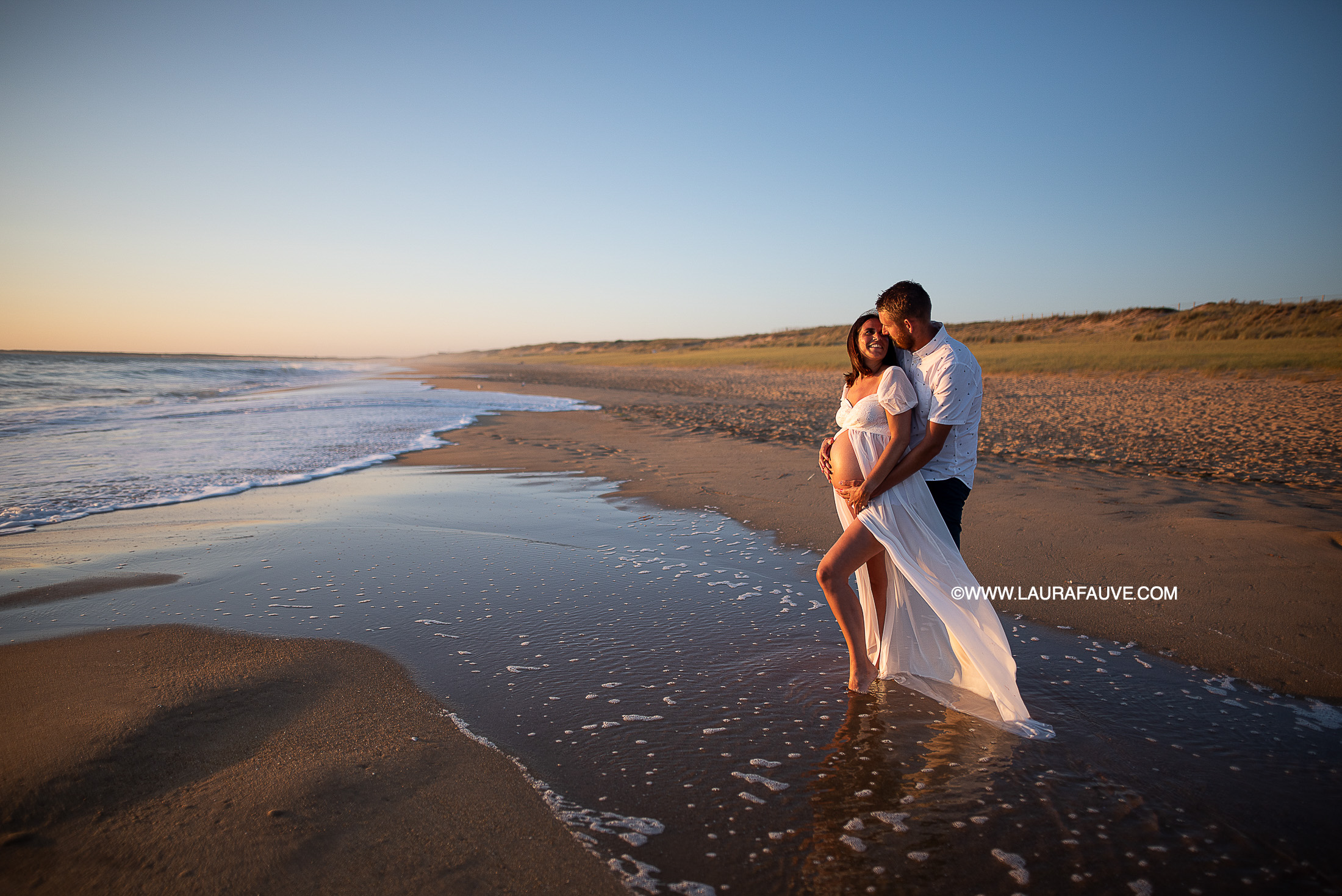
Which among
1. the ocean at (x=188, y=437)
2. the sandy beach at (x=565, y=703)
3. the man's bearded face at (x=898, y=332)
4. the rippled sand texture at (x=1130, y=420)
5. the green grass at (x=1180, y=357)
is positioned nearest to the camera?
the sandy beach at (x=565, y=703)

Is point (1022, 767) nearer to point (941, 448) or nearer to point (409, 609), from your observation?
point (941, 448)

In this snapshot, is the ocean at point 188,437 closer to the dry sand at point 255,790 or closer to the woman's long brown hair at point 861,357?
the dry sand at point 255,790

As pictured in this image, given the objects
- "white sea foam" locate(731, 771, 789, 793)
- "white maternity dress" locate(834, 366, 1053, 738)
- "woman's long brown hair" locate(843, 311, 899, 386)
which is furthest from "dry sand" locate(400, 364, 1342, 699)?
"white sea foam" locate(731, 771, 789, 793)

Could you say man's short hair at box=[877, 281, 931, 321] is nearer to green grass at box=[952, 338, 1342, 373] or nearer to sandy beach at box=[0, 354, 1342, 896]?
sandy beach at box=[0, 354, 1342, 896]

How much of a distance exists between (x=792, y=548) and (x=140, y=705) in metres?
4.37

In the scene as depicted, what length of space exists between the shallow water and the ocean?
9.78 ft

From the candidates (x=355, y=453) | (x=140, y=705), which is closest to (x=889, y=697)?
(x=140, y=705)

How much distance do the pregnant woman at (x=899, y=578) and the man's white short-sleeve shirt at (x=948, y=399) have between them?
76mm

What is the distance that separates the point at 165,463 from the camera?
30.4ft

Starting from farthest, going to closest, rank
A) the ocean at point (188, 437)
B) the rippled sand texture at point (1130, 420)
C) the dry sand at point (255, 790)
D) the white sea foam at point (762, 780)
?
the rippled sand texture at point (1130, 420) → the ocean at point (188, 437) → the white sea foam at point (762, 780) → the dry sand at point (255, 790)

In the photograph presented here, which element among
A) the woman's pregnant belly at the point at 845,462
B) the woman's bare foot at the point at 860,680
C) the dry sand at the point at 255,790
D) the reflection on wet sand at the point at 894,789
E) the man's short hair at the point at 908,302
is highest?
the man's short hair at the point at 908,302

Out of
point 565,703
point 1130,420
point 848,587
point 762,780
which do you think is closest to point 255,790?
point 565,703

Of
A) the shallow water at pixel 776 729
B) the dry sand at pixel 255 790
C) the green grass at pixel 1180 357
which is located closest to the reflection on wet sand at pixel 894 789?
the shallow water at pixel 776 729

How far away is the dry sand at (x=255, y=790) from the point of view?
2.03 metres
